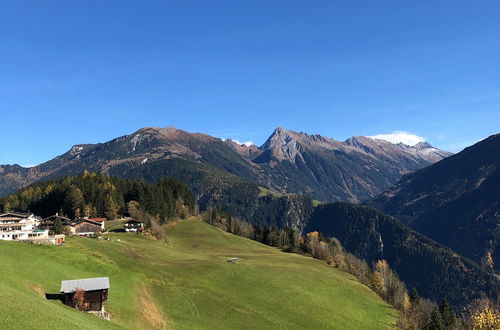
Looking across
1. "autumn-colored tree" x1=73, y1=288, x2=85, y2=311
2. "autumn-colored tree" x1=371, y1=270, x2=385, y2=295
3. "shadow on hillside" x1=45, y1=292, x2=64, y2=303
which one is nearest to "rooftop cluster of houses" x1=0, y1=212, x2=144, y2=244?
"shadow on hillside" x1=45, y1=292, x2=64, y2=303

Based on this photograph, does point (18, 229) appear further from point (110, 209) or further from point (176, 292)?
point (176, 292)

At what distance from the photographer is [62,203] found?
18900 centimetres

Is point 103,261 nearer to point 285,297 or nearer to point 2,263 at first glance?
point 2,263

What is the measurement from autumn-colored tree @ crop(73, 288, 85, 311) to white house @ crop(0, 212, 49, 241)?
5821 centimetres

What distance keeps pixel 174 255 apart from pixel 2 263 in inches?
2351

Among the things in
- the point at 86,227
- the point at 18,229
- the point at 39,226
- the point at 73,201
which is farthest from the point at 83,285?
the point at 73,201

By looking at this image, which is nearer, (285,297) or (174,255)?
(285,297)

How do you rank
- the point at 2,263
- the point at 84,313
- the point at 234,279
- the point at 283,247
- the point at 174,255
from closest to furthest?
the point at 84,313 < the point at 2,263 < the point at 234,279 < the point at 174,255 < the point at 283,247

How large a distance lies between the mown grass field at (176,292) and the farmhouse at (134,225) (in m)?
21.7

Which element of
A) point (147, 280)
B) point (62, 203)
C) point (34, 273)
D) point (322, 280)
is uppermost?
point (62, 203)

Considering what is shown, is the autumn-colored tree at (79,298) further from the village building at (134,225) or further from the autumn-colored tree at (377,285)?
the autumn-colored tree at (377,285)

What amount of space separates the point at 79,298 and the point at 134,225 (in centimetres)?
10894

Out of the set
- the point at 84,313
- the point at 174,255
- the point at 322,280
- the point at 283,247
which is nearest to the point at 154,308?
the point at 84,313

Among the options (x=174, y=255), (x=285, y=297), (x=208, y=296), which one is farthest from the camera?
(x=174, y=255)
